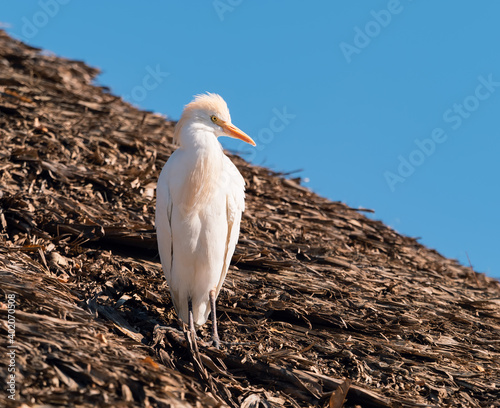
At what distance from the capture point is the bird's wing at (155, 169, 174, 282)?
13.8 feet

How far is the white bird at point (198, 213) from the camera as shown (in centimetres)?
412

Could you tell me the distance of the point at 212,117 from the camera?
443 centimetres

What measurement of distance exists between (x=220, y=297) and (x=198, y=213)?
0.87m

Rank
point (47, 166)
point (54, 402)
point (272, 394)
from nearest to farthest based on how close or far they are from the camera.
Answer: point (54, 402)
point (272, 394)
point (47, 166)

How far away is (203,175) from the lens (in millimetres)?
4109

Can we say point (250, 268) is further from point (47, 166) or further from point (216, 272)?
point (47, 166)

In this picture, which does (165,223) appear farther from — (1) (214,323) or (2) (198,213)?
(1) (214,323)

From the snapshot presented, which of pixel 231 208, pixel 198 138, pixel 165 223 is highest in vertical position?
pixel 198 138

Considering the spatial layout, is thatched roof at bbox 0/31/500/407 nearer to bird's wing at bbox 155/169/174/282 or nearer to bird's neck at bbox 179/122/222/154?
bird's wing at bbox 155/169/174/282

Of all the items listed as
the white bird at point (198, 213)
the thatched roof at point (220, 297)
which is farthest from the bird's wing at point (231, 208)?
the thatched roof at point (220, 297)

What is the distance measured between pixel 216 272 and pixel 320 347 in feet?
3.19

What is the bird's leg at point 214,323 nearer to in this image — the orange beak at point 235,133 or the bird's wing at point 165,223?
the bird's wing at point 165,223

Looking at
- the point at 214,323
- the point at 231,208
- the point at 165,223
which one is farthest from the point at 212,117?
the point at 214,323

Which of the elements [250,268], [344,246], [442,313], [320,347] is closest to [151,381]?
[320,347]
